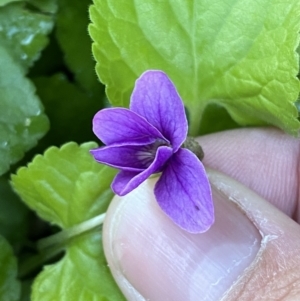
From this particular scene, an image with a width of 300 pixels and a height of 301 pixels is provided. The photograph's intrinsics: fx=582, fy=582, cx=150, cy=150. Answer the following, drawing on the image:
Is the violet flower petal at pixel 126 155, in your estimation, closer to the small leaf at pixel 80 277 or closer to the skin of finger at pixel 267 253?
the skin of finger at pixel 267 253

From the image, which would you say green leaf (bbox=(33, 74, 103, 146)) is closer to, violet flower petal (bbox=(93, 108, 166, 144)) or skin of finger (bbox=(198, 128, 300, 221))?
skin of finger (bbox=(198, 128, 300, 221))

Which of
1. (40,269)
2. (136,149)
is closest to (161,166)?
(136,149)

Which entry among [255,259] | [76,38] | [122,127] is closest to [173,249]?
[255,259]

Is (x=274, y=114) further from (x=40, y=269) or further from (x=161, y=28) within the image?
(x=40, y=269)

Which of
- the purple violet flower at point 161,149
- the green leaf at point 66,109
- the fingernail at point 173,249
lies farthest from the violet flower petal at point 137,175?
the green leaf at point 66,109

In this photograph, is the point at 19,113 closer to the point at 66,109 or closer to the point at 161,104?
the point at 66,109

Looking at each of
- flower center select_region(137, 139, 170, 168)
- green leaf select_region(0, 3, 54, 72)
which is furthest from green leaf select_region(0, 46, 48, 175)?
flower center select_region(137, 139, 170, 168)
